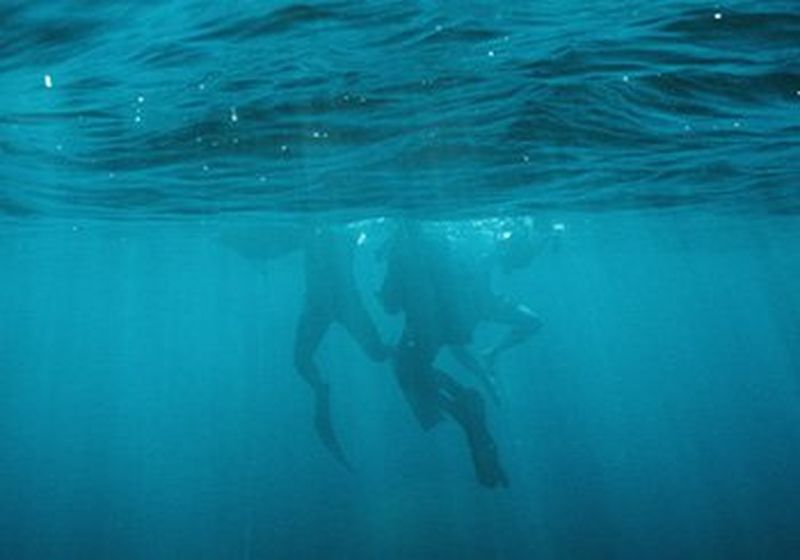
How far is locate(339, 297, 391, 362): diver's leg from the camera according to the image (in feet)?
75.5

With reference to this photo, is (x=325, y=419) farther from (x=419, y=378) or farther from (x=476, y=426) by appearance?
(x=476, y=426)

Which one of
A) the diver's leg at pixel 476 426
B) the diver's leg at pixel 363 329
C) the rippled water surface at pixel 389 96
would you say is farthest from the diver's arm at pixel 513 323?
the diver's leg at pixel 476 426

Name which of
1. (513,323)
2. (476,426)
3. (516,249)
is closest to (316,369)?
(476,426)

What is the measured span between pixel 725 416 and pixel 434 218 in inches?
1627

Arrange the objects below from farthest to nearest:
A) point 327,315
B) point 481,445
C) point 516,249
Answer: point 516,249 < point 327,315 < point 481,445

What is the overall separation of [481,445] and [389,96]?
945 cm

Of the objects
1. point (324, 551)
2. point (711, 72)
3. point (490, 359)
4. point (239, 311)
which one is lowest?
point (324, 551)

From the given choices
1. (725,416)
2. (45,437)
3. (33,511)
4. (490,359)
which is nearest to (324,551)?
(490,359)

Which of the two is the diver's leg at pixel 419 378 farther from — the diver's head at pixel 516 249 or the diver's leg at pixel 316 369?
the diver's head at pixel 516 249

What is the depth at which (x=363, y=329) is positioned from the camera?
2338 centimetres

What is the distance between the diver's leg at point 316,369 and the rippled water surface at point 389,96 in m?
3.80

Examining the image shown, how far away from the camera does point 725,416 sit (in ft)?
207

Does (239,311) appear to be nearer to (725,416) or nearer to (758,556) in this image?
(725,416)

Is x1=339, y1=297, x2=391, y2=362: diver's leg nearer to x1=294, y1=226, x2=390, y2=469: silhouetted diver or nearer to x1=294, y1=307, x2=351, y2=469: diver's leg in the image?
x1=294, y1=226, x2=390, y2=469: silhouetted diver
